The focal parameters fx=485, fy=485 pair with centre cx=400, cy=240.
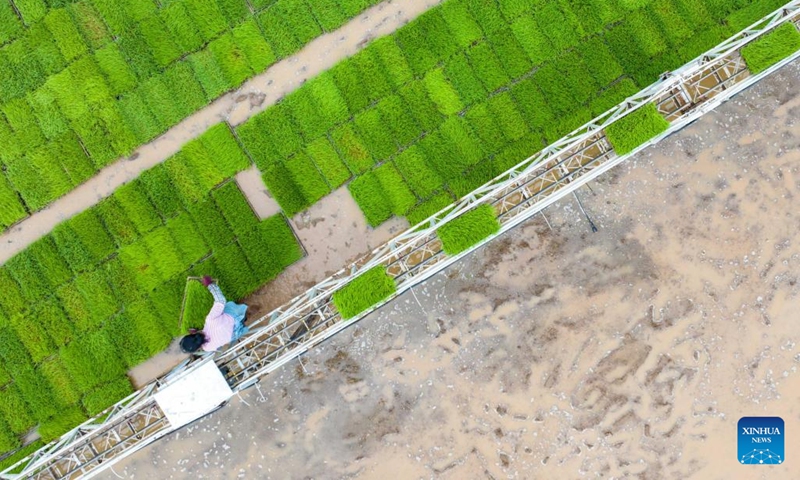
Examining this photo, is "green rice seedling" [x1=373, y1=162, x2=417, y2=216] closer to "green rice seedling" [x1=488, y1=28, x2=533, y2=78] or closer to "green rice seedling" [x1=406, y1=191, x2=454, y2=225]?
"green rice seedling" [x1=406, y1=191, x2=454, y2=225]

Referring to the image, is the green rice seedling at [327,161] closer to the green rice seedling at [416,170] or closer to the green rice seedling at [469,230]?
the green rice seedling at [416,170]

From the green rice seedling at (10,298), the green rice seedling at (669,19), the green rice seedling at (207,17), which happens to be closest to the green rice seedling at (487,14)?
the green rice seedling at (669,19)

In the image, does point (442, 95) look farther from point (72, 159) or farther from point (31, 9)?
point (31, 9)

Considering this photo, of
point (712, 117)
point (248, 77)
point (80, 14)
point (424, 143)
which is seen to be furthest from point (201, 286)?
point (712, 117)

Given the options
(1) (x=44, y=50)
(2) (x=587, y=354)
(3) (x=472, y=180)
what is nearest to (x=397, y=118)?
Answer: (3) (x=472, y=180)

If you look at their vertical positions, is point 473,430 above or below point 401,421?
below

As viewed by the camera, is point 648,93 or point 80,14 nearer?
point 648,93

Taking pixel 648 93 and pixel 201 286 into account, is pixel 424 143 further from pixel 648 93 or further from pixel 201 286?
pixel 201 286

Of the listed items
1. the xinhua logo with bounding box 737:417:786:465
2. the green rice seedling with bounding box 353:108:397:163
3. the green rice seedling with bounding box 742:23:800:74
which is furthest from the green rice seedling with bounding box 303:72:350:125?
the xinhua logo with bounding box 737:417:786:465
